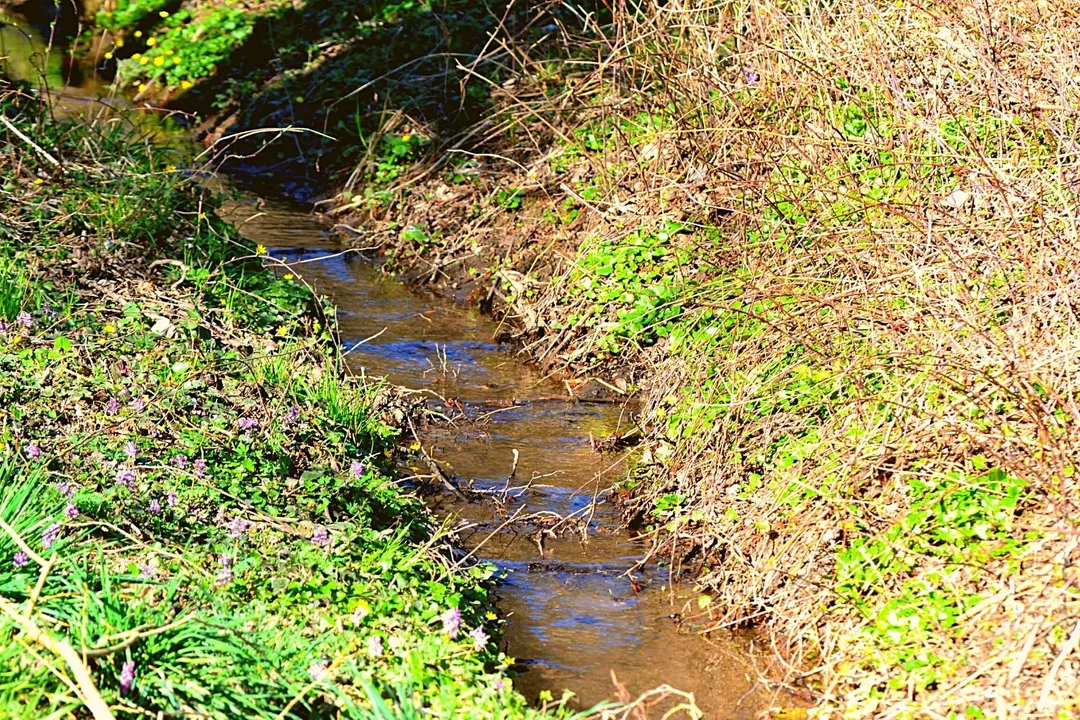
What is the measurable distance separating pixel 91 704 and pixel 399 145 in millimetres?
7156

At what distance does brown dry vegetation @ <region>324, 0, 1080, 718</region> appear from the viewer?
4.09 metres

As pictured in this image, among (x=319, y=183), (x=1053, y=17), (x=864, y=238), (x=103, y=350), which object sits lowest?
(x=319, y=183)

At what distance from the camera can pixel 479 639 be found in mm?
4004

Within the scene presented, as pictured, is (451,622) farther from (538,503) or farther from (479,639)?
(538,503)

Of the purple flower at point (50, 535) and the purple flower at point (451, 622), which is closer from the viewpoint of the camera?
the purple flower at point (50, 535)

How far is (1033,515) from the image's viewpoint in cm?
409

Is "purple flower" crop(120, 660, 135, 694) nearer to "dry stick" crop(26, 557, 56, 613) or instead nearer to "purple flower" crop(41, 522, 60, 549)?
"dry stick" crop(26, 557, 56, 613)

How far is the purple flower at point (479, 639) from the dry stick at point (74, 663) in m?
1.21

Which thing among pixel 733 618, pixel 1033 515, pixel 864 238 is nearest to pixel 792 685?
pixel 733 618

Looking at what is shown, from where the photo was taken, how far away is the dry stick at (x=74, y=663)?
9.85 feet

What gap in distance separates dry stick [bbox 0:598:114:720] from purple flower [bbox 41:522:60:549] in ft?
1.50

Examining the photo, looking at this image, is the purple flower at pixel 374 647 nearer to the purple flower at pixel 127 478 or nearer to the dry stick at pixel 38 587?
the dry stick at pixel 38 587

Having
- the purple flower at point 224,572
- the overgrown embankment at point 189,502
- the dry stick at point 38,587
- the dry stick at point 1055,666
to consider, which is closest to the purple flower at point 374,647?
the overgrown embankment at point 189,502

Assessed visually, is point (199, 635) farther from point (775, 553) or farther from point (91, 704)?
point (775, 553)
